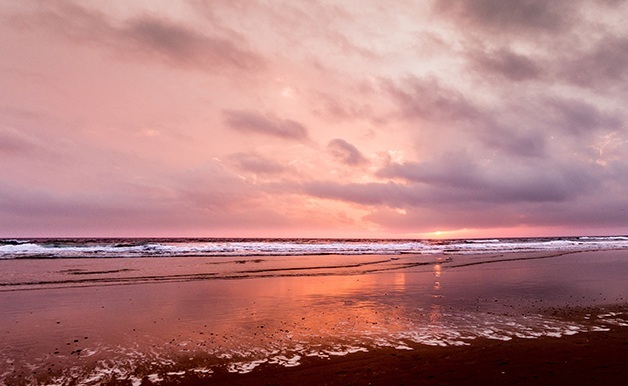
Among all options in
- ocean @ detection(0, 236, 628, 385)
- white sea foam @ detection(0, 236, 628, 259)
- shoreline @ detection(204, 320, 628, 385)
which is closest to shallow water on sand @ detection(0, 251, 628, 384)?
ocean @ detection(0, 236, 628, 385)

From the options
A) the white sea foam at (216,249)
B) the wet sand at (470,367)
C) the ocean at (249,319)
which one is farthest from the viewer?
the white sea foam at (216,249)

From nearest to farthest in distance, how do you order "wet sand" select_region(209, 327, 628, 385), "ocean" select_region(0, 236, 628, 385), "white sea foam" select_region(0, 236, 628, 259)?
"wet sand" select_region(209, 327, 628, 385) → "ocean" select_region(0, 236, 628, 385) → "white sea foam" select_region(0, 236, 628, 259)

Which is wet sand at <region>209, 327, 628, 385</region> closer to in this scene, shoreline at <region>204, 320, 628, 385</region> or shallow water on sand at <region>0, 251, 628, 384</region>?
shoreline at <region>204, 320, 628, 385</region>

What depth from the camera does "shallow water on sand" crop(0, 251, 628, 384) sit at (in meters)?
8.86

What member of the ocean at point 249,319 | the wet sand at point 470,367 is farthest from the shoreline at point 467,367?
the ocean at point 249,319

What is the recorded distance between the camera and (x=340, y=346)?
31.8ft

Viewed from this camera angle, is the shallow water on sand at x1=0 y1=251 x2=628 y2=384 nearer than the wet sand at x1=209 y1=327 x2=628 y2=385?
No

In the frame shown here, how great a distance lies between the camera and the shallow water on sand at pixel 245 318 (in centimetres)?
886

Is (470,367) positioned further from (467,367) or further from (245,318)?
(245,318)

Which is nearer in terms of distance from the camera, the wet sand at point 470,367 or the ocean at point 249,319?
the wet sand at point 470,367

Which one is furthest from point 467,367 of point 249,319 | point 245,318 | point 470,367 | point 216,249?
point 216,249

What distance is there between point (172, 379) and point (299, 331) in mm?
4363

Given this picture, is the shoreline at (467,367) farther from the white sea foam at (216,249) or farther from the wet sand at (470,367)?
the white sea foam at (216,249)

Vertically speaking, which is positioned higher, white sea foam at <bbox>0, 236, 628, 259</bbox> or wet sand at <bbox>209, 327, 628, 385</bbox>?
white sea foam at <bbox>0, 236, 628, 259</bbox>
